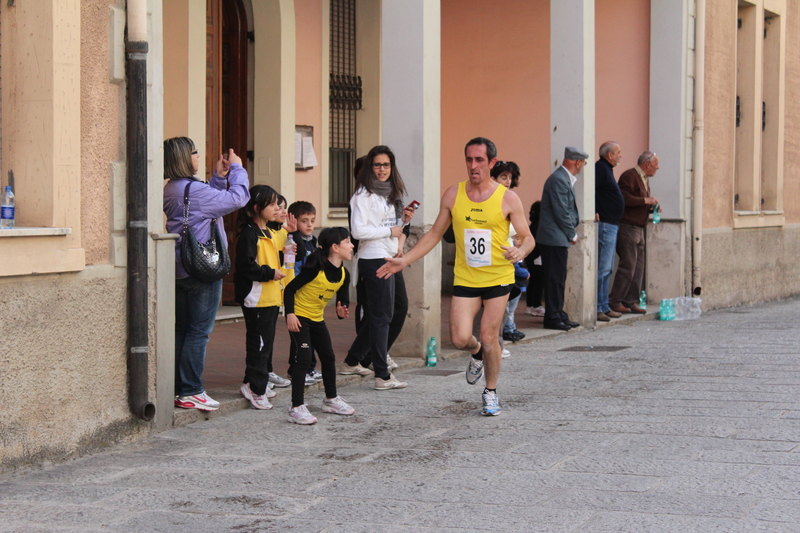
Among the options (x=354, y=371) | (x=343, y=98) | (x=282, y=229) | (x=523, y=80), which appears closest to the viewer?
(x=282, y=229)

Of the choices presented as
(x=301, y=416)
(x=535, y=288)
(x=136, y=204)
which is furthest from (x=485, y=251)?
(x=535, y=288)

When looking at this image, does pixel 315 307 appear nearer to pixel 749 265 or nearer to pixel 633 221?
pixel 633 221

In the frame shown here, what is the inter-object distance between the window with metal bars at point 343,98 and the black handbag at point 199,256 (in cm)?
701

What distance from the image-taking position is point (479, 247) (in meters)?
7.10

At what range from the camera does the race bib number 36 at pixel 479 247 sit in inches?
279

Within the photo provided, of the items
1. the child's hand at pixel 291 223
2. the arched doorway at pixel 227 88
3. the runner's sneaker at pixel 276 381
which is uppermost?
the arched doorway at pixel 227 88

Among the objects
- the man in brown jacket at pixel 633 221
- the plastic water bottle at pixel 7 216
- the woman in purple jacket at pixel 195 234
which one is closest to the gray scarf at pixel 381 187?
the woman in purple jacket at pixel 195 234

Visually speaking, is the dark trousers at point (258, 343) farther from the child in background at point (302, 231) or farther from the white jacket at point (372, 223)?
the white jacket at point (372, 223)

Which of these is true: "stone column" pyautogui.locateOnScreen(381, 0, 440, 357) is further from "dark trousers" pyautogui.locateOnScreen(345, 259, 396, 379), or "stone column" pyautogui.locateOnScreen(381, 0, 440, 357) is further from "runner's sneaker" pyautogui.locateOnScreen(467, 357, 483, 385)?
"runner's sneaker" pyautogui.locateOnScreen(467, 357, 483, 385)

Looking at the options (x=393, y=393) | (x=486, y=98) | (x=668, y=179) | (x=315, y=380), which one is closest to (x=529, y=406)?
(x=393, y=393)

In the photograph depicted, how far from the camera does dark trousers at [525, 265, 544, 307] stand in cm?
1316

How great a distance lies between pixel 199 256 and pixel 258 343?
0.76 metres

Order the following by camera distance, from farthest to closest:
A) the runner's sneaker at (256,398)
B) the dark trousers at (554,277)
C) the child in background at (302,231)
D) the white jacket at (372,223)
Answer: the dark trousers at (554,277), the white jacket at (372,223), the child in background at (302,231), the runner's sneaker at (256,398)

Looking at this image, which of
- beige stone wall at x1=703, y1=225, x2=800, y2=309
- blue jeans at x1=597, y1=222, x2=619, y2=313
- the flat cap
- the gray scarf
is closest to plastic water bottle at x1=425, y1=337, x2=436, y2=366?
the gray scarf
